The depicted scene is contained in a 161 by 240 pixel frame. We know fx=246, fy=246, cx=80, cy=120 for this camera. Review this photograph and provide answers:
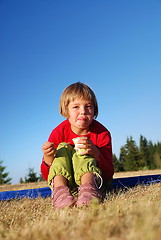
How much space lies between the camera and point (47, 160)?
2.69 meters

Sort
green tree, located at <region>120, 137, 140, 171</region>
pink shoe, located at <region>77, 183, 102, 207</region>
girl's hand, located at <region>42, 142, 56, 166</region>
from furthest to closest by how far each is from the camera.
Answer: green tree, located at <region>120, 137, 140, 171</region> → girl's hand, located at <region>42, 142, 56, 166</region> → pink shoe, located at <region>77, 183, 102, 207</region>

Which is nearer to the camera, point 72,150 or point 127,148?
point 72,150

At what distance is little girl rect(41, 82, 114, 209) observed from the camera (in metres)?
2.21

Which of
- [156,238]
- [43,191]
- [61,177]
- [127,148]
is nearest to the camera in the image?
[156,238]

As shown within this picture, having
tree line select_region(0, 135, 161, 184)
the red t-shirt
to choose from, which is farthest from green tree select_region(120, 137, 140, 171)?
the red t-shirt

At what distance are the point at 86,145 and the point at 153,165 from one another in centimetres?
3680

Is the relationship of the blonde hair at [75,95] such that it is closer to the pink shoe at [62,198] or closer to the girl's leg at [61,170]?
the girl's leg at [61,170]

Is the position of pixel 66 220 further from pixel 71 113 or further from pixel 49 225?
pixel 71 113

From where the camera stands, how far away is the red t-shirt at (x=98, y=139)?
2.95m

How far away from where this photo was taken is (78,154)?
251 centimetres

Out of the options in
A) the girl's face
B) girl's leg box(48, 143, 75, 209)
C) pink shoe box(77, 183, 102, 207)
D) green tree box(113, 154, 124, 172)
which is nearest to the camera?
pink shoe box(77, 183, 102, 207)

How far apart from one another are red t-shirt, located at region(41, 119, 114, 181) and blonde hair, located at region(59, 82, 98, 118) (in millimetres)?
226

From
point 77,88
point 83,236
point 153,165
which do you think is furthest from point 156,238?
point 153,165

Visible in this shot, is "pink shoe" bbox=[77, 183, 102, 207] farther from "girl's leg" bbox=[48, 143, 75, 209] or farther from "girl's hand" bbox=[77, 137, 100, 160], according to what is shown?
"girl's hand" bbox=[77, 137, 100, 160]
